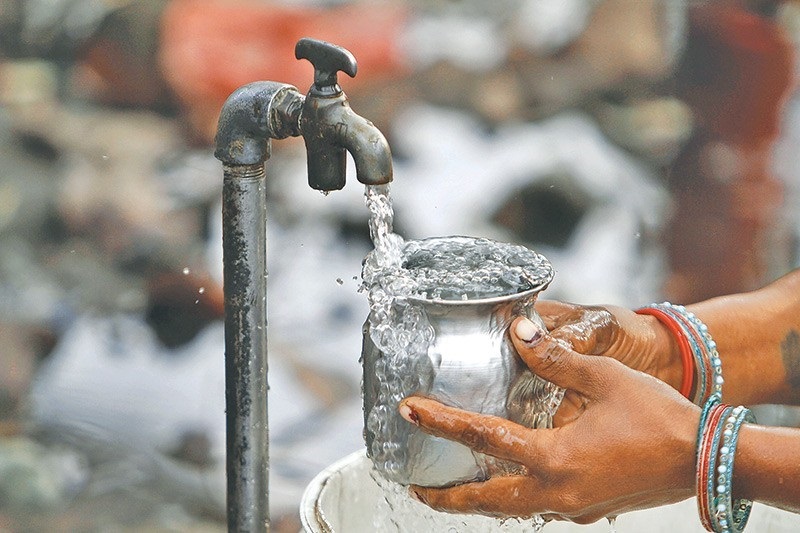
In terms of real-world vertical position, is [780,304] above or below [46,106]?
below

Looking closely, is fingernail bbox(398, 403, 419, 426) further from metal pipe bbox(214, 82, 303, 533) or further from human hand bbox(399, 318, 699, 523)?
metal pipe bbox(214, 82, 303, 533)

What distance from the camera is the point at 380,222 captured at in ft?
4.62

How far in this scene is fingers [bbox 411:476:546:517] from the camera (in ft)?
4.60

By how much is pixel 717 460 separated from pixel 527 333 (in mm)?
318

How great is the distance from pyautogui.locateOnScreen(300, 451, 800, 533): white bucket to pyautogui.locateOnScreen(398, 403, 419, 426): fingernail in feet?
0.84

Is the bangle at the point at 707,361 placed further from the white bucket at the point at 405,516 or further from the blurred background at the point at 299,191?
the blurred background at the point at 299,191

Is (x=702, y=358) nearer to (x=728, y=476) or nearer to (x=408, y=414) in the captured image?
(x=728, y=476)

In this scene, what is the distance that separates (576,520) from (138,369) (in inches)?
63.4

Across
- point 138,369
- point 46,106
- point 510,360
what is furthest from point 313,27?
point 510,360

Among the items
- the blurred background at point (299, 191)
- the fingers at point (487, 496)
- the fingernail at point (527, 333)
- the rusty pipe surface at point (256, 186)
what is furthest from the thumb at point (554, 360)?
the blurred background at point (299, 191)

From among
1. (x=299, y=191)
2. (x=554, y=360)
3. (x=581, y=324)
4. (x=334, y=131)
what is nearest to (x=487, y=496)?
(x=554, y=360)

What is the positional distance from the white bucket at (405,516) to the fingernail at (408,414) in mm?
256

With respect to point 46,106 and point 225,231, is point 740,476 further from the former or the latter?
point 46,106

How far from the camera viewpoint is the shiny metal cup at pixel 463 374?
4.40 feet
